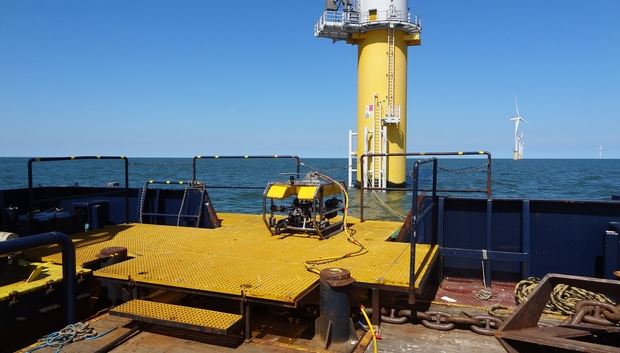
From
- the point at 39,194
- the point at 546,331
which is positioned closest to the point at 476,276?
the point at 546,331

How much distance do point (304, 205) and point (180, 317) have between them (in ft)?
10.7

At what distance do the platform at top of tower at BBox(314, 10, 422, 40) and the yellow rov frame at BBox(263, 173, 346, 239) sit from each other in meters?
25.9

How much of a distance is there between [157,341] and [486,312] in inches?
137

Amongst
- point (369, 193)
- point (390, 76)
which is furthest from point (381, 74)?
point (369, 193)

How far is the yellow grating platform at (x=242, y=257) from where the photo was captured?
4.27 metres

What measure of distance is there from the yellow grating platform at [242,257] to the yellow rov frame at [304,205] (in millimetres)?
195

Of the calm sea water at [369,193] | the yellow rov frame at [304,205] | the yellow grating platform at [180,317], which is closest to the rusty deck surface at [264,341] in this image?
the yellow grating platform at [180,317]

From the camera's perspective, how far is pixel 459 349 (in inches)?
155

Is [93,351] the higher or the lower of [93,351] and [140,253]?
the lower

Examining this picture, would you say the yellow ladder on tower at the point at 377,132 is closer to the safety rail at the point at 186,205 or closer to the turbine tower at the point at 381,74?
the turbine tower at the point at 381,74

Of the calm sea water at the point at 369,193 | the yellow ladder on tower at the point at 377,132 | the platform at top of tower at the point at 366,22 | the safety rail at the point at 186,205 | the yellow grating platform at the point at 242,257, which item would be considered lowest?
the calm sea water at the point at 369,193

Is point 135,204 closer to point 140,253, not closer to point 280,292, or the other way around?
point 140,253

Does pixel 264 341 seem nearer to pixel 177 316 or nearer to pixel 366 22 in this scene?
pixel 177 316

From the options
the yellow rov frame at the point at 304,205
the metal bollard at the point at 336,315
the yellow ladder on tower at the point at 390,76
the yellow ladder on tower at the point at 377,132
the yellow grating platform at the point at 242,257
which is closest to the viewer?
the metal bollard at the point at 336,315
